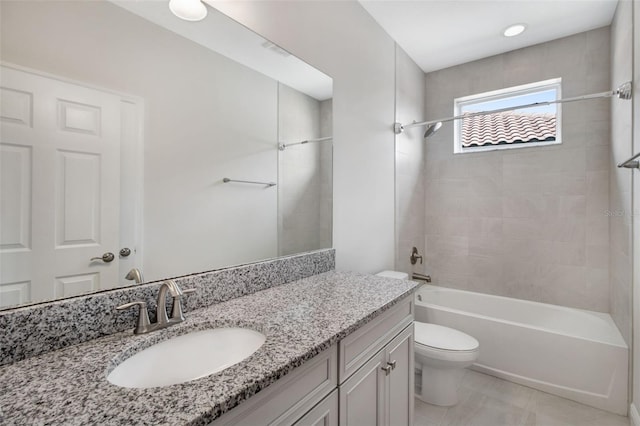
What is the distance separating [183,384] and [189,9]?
1.23 metres

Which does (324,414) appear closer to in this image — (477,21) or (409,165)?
(409,165)

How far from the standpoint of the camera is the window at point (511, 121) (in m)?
2.66

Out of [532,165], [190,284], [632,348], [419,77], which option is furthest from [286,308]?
[419,77]

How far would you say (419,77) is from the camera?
312 centimetres

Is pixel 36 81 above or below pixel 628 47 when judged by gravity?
Answer: below

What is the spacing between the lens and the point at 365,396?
1.12 meters

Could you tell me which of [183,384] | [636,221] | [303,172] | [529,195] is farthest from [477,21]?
[183,384]

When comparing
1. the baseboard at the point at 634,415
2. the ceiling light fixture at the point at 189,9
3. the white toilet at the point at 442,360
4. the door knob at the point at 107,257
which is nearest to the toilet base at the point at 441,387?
the white toilet at the point at 442,360

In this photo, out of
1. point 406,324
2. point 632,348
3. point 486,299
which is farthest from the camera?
point 486,299

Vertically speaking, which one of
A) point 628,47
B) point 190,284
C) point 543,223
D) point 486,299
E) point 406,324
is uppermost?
point 628,47

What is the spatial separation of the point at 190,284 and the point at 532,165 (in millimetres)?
2906

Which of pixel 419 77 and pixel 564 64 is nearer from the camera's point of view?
pixel 564 64

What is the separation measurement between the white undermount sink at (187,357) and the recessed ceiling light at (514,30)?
2.90 metres

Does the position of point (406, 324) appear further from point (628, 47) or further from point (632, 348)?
point (628, 47)
